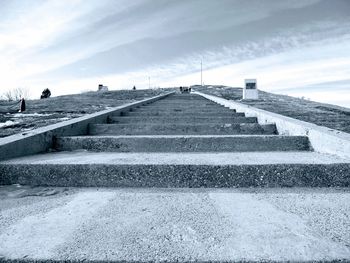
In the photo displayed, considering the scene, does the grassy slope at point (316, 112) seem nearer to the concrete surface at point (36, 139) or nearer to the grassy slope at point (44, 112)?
the concrete surface at point (36, 139)

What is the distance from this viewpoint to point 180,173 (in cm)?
187

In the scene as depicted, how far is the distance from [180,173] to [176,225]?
61 centimetres

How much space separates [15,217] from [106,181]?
2.05 feet

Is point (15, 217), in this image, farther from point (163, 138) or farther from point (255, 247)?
point (163, 138)

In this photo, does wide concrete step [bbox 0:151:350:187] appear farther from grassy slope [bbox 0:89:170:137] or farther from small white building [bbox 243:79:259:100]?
small white building [bbox 243:79:259:100]

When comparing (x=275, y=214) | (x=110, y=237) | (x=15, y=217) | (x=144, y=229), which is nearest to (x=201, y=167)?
(x=275, y=214)

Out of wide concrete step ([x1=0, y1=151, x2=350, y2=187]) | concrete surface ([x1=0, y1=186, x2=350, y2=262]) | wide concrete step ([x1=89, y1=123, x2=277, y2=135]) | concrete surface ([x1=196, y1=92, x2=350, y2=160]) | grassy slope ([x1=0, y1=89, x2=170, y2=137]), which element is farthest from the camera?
grassy slope ([x1=0, y1=89, x2=170, y2=137])

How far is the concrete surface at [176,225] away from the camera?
41.4 inches

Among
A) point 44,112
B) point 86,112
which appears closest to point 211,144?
point 86,112

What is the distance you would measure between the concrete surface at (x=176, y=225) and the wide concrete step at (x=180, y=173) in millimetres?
100

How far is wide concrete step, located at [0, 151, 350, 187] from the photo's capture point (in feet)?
6.04

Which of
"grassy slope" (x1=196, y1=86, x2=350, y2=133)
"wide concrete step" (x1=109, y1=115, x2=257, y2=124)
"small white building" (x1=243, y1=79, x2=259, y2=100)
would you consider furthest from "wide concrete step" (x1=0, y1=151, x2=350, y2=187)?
"small white building" (x1=243, y1=79, x2=259, y2=100)

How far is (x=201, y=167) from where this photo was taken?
1851mm

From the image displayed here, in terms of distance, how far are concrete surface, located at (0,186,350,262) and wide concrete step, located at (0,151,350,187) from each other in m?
0.10
